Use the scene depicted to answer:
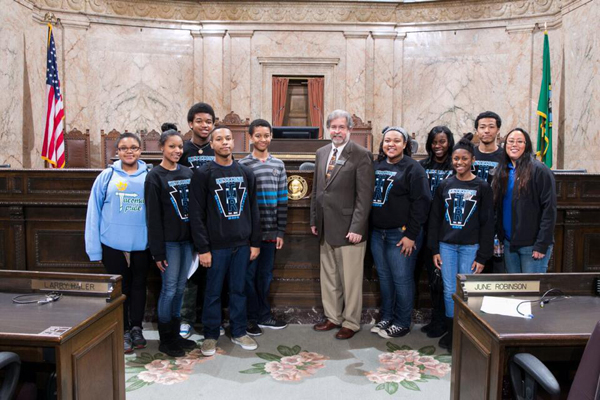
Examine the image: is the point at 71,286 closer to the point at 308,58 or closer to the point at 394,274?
the point at 394,274

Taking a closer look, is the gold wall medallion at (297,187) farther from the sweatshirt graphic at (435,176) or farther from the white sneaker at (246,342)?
the white sneaker at (246,342)

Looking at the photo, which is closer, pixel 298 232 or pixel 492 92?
pixel 298 232

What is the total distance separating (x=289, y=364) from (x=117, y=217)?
1.63 metres

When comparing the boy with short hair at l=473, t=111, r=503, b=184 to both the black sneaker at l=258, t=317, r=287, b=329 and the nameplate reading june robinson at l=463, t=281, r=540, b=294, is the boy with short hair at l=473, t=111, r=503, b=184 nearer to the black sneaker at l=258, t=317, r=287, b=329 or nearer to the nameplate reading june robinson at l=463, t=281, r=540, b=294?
the nameplate reading june robinson at l=463, t=281, r=540, b=294

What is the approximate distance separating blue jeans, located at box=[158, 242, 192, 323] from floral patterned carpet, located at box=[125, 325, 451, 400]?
346 millimetres

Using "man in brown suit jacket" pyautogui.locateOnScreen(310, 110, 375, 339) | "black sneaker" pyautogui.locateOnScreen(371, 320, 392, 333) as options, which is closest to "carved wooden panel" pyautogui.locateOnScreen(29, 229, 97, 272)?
"man in brown suit jacket" pyautogui.locateOnScreen(310, 110, 375, 339)

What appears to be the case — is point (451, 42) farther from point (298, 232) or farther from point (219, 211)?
point (219, 211)

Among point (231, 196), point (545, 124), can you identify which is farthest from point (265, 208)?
point (545, 124)

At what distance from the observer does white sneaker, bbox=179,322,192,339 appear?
3.84m

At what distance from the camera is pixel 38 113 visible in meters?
9.17

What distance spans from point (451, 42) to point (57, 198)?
9.10 m

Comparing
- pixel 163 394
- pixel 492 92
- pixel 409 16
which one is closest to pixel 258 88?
pixel 409 16

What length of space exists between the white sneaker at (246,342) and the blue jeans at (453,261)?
4.89ft

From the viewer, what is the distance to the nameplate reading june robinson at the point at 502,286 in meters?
2.33
